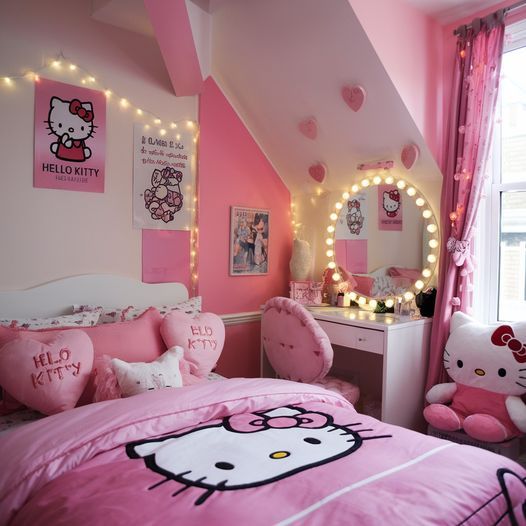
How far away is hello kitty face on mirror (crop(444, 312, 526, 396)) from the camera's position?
2.22 metres

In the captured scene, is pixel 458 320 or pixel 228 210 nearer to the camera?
pixel 458 320

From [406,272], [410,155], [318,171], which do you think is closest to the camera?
[410,155]

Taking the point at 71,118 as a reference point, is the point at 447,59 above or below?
above

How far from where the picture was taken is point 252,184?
10.6 feet

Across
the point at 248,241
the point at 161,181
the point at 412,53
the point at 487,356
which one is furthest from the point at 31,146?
the point at 487,356

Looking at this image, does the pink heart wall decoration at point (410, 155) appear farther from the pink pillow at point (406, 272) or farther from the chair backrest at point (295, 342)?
the chair backrest at point (295, 342)

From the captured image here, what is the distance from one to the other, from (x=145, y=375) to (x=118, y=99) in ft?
4.99

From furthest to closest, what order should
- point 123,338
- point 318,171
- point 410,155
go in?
point 318,171 < point 410,155 < point 123,338

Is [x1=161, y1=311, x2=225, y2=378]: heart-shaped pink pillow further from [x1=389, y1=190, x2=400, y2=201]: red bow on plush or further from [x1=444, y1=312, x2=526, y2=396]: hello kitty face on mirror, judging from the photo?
[x1=389, y1=190, x2=400, y2=201]: red bow on plush

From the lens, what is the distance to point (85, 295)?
2.48m

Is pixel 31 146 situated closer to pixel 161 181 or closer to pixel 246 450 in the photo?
pixel 161 181

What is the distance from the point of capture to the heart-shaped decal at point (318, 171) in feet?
10.4

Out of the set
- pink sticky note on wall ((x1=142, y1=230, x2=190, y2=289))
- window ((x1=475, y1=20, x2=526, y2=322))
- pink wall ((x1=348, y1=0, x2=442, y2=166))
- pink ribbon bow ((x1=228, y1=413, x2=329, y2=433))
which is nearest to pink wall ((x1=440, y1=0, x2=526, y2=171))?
pink wall ((x1=348, y1=0, x2=442, y2=166))

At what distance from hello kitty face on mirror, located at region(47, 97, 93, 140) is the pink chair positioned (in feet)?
4.43
